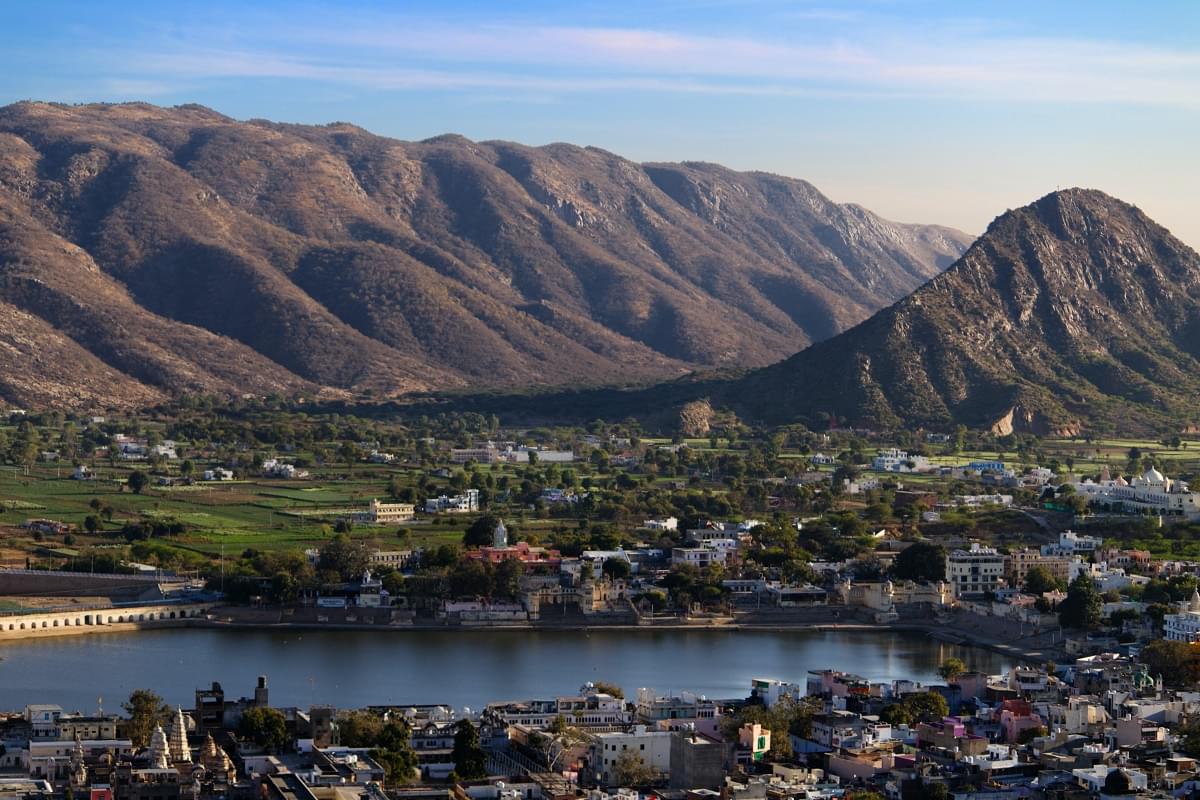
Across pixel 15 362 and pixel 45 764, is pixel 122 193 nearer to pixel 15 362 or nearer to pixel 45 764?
pixel 15 362

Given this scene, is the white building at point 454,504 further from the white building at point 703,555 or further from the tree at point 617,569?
the tree at point 617,569

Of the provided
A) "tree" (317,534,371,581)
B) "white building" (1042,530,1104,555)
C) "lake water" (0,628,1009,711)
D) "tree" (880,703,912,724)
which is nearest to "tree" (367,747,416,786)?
"lake water" (0,628,1009,711)

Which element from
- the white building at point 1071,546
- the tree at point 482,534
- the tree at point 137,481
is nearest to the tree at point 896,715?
the white building at point 1071,546

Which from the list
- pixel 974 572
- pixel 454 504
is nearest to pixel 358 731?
pixel 974 572

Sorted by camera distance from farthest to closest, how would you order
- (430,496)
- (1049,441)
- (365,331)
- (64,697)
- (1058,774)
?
(365,331) → (1049,441) → (430,496) → (64,697) → (1058,774)

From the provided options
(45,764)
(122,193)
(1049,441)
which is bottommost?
(45,764)

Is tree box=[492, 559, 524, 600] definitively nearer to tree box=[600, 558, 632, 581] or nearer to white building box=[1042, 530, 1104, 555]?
tree box=[600, 558, 632, 581]

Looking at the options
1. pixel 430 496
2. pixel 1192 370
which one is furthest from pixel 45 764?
pixel 1192 370
